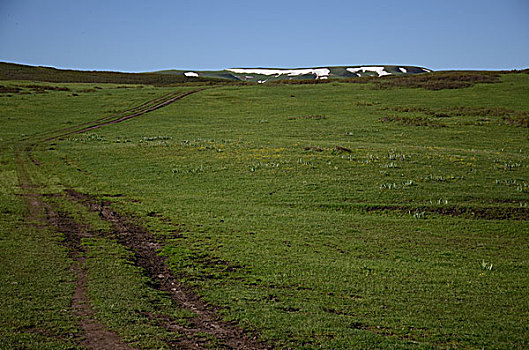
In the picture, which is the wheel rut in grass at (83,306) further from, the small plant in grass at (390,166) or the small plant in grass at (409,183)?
the small plant in grass at (390,166)

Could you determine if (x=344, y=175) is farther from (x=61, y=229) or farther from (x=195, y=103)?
(x=195, y=103)

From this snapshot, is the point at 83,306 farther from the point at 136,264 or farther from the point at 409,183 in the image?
the point at 409,183

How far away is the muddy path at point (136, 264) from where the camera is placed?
9289 millimetres

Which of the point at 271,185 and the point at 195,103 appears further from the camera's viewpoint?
the point at 195,103

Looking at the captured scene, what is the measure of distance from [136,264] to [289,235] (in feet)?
21.7

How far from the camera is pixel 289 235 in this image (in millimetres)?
17969

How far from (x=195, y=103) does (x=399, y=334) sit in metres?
67.0

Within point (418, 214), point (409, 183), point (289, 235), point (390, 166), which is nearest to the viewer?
point (289, 235)

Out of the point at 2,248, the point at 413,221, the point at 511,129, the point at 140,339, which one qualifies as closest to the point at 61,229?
the point at 2,248

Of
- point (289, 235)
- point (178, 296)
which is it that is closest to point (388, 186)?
point (289, 235)

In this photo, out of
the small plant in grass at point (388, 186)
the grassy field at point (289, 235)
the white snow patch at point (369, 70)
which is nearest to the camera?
the grassy field at point (289, 235)

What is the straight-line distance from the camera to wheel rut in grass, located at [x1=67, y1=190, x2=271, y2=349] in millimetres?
9383

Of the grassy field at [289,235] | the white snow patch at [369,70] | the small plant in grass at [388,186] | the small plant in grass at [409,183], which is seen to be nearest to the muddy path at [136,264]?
the grassy field at [289,235]

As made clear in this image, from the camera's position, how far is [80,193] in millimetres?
25094
